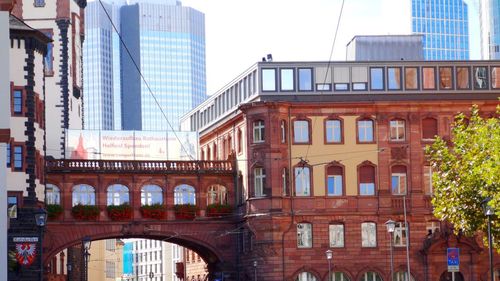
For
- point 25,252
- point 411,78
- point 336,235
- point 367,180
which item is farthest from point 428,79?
point 25,252

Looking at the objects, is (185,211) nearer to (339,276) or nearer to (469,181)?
(339,276)

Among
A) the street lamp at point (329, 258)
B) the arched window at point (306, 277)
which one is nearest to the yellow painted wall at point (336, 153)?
the street lamp at point (329, 258)

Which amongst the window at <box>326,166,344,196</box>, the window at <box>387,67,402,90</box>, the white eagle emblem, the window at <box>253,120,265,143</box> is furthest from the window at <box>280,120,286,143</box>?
the white eagle emblem

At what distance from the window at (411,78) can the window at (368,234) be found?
1045cm

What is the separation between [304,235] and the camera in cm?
9588

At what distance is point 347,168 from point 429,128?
6.78 m

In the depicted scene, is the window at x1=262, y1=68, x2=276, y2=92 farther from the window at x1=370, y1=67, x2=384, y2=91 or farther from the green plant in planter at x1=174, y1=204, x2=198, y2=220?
the green plant in planter at x1=174, y1=204, x2=198, y2=220

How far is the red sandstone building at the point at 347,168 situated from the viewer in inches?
3765

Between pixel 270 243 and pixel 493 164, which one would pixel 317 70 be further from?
pixel 493 164

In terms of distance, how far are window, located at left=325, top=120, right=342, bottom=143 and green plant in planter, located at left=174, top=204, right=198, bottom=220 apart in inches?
449

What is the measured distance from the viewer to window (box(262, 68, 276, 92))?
97.3 metres

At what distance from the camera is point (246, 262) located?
98312 millimetres

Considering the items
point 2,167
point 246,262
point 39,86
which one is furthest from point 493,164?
point 246,262

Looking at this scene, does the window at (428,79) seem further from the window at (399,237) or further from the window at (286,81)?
the window at (399,237)
